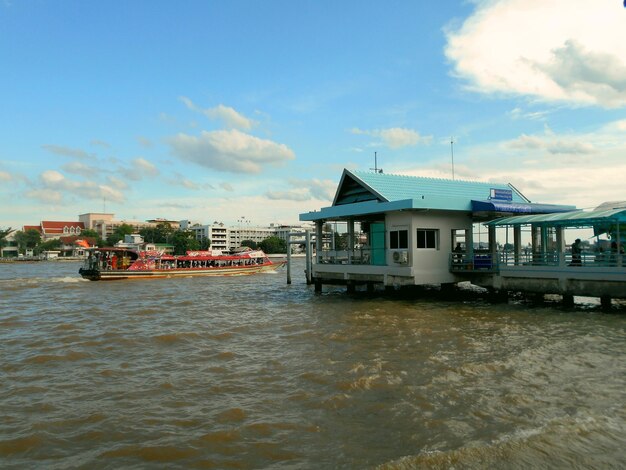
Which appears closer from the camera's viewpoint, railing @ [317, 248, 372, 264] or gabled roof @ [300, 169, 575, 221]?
gabled roof @ [300, 169, 575, 221]

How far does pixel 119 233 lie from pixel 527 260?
142164 millimetres

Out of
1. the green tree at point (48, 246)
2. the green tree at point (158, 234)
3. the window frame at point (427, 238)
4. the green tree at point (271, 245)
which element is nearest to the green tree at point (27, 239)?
the green tree at point (48, 246)

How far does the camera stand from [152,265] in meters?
41.4

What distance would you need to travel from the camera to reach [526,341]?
11.8 meters

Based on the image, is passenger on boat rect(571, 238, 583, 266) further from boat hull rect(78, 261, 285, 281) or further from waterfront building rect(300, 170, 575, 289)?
boat hull rect(78, 261, 285, 281)

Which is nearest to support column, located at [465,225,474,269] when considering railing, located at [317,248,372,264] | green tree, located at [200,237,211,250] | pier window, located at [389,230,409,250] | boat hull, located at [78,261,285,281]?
pier window, located at [389,230,409,250]

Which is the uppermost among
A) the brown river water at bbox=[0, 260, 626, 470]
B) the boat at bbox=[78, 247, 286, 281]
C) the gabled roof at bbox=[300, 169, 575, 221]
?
the gabled roof at bbox=[300, 169, 575, 221]

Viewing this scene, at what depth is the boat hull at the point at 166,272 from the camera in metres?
38.6

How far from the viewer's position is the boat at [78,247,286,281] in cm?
3922

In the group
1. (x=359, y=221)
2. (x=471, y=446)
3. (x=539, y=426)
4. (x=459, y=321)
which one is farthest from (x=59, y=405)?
(x=359, y=221)

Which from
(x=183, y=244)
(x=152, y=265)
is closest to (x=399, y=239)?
(x=152, y=265)

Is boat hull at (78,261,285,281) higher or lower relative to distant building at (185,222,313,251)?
lower

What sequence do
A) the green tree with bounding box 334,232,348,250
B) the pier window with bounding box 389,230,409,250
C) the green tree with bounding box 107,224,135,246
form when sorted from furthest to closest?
the green tree with bounding box 107,224,135,246 → the green tree with bounding box 334,232,348,250 → the pier window with bounding box 389,230,409,250

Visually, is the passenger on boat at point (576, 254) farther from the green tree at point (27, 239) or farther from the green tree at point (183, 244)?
the green tree at point (27, 239)
